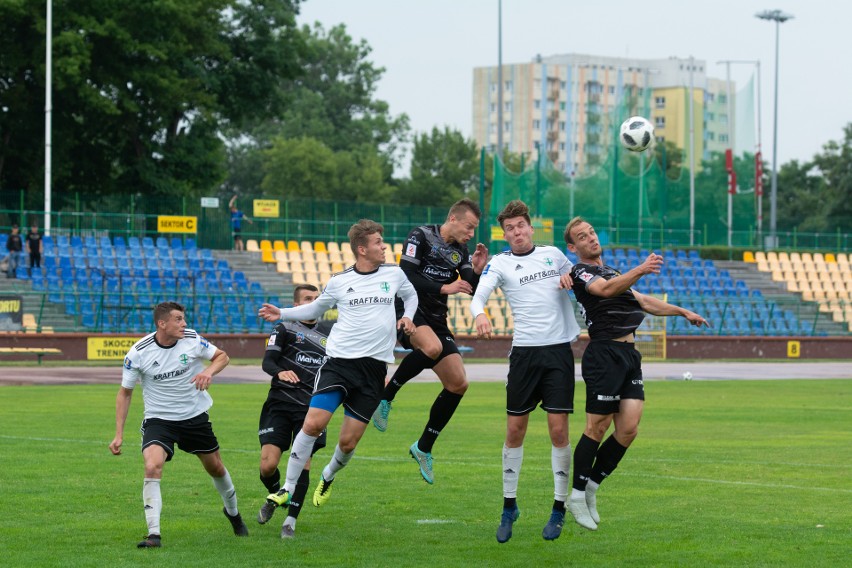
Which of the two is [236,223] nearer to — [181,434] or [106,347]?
[106,347]

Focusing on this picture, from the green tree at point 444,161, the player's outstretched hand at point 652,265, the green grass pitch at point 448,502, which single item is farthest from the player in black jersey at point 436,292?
the green tree at point 444,161

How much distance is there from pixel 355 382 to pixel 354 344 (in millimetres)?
289

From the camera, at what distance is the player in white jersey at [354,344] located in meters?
10.0

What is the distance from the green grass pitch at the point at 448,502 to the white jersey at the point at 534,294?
152 centimetres

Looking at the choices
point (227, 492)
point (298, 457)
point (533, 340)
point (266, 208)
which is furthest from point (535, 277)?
point (266, 208)

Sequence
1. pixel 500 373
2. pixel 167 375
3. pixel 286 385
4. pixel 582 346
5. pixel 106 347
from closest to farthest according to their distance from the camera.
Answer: pixel 167 375, pixel 286 385, pixel 500 373, pixel 106 347, pixel 582 346

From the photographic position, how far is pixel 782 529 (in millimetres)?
10078

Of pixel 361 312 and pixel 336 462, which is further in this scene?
pixel 336 462

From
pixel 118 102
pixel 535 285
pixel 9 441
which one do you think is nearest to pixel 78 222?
pixel 118 102

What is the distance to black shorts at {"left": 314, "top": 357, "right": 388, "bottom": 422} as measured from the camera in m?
10.0

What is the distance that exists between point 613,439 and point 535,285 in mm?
1340

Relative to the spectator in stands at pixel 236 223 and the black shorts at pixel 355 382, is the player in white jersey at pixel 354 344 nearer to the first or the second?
the black shorts at pixel 355 382

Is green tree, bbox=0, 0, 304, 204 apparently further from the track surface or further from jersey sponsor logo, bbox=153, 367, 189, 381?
jersey sponsor logo, bbox=153, 367, 189, 381

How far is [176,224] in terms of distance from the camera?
45125mm
